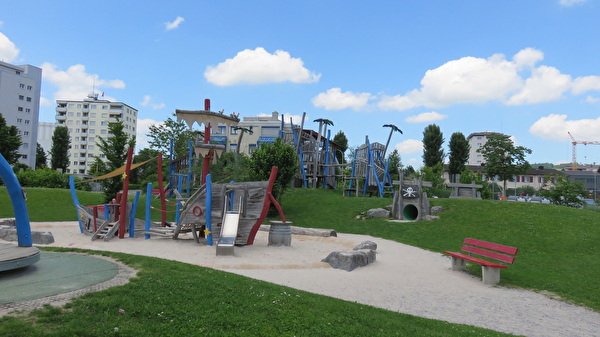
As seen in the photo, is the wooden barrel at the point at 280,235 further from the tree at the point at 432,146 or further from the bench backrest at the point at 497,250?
the tree at the point at 432,146

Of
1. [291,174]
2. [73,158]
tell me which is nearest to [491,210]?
[291,174]

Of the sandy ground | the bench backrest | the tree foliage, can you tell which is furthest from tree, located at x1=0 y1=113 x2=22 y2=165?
the bench backrest

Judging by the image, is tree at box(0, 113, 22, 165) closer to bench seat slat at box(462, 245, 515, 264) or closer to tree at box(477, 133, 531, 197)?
bench seat slat at box(462, 245, 515, 264)

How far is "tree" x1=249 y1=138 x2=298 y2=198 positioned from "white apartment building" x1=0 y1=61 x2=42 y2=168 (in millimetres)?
64071

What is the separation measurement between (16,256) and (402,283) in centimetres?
766

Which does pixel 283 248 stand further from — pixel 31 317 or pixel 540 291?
pixel 31 317

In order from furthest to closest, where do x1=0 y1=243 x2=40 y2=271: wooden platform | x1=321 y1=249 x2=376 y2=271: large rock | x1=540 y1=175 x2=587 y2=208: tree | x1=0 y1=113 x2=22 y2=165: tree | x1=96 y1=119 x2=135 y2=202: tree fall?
x1=0 y1=113 x2=22 y2=165: tree → x1=540 y1=175 x2=587 y2=208: tree → x1=96 y1=119 x2=135 y2=202: tree → x1=321 y1=249 x2=376 y2=271: large rock → x1=0 y1=243 x2=40 y2=271: wooden platform

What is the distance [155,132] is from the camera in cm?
4522

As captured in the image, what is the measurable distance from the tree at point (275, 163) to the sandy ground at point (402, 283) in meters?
8.70

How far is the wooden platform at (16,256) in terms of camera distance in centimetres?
592

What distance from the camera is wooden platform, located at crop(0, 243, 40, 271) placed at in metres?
5.92

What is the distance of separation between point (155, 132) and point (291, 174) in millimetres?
28218

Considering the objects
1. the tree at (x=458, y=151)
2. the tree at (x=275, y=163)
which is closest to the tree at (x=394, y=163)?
the tree at (x=458, y=151)

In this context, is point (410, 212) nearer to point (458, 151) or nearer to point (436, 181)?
point (436, 181)
